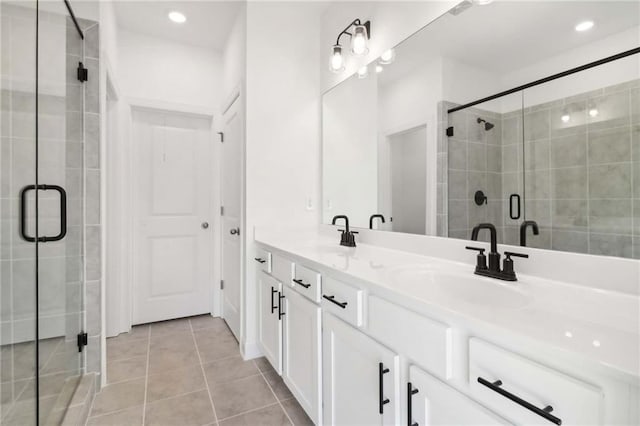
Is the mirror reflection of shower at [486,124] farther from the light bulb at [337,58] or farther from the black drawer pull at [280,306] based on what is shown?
the black drawer pull at [280,306]

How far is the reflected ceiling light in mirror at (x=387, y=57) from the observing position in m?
1.78

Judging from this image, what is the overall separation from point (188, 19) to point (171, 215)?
5.61 feet

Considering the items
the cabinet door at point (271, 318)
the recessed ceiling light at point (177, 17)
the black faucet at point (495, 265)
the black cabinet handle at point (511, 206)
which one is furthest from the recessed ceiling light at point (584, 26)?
the recessed ceiling light at point (177, 17)

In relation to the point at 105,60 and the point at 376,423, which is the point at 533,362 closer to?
the point at 376,423

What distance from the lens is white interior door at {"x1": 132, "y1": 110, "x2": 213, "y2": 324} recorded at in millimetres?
2877

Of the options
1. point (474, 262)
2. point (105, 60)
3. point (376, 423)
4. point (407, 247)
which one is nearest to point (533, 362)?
point (376, 423)

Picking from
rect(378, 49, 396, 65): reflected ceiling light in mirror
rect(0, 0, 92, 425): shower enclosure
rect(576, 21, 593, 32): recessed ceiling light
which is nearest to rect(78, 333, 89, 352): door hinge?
rect(0, 0, 92, 425): shower enclosure

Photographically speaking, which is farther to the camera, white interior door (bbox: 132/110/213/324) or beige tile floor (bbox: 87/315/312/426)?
white interior door (bbox: 132/110/213/324)

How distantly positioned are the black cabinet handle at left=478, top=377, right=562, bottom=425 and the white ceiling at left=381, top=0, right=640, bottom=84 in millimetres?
1034

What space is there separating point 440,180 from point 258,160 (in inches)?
51.0

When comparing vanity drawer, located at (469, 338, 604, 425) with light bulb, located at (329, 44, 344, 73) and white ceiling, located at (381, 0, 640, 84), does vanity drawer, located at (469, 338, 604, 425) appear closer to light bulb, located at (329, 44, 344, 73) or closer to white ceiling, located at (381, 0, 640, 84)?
white ceiling, located at (381, 0, 640, 84)

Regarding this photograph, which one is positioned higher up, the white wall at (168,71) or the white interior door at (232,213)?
the white wall at (168,71)

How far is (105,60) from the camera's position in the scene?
6.54ft

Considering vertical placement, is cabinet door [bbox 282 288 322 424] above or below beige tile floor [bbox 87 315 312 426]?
above
